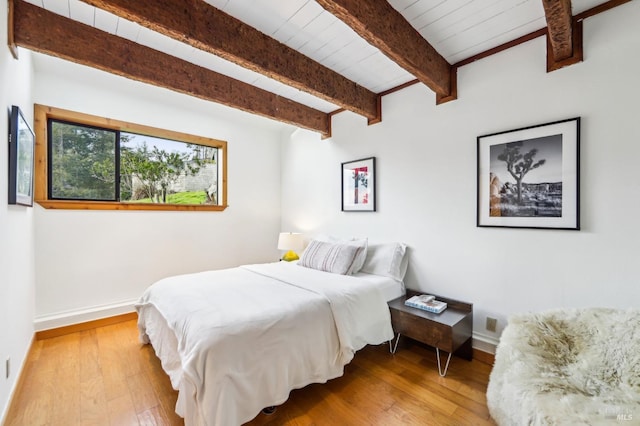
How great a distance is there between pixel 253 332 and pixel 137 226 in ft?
7.89

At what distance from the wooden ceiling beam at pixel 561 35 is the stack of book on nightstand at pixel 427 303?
1.94m

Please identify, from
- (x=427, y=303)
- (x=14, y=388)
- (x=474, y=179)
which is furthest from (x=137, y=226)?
(x=474, y=179)

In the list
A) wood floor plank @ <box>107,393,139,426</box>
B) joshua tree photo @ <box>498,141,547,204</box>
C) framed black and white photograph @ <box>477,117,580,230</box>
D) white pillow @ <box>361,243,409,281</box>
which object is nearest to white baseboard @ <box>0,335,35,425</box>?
wood floor plank @ <box>107,393,139,426</box>

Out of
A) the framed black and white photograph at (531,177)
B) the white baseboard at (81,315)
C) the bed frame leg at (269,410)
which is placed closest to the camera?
the bed frame leg at (269,410)

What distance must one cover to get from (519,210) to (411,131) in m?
1.20

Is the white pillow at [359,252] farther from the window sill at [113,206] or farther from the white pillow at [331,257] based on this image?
the window sill at [113,206]

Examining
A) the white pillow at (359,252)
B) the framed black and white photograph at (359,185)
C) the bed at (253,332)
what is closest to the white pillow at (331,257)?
the white pillow at (359,252)

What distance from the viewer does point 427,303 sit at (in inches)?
94.4

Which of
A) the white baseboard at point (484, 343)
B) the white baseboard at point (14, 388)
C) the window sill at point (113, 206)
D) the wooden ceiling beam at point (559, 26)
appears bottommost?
the white baseboard at point (14, 388)

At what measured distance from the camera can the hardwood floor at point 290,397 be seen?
1.67 metres

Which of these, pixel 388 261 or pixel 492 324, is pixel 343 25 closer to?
pixel 388 261

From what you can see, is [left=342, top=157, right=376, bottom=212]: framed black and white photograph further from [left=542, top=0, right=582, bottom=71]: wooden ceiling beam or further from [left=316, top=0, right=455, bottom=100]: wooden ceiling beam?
[left=542, top=0, right=582, bottom=71]: wooden ceiling beam

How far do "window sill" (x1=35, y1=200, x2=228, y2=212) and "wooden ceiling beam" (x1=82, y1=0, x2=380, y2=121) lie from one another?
2.10 meters

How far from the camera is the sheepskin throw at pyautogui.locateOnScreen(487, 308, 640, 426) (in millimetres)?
1143
